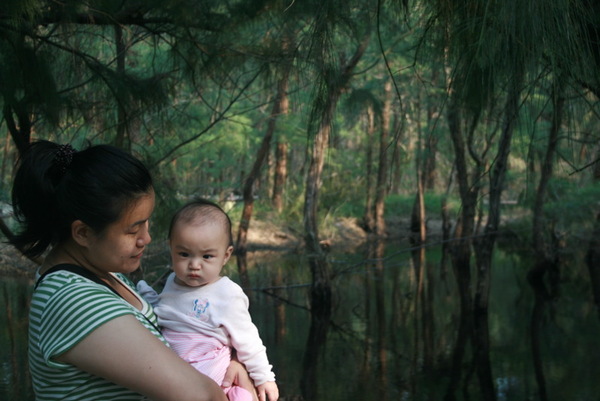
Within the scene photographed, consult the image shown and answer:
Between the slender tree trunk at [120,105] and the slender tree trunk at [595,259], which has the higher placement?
the slender tree trunk at [595,259]

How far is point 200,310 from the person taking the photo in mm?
1559

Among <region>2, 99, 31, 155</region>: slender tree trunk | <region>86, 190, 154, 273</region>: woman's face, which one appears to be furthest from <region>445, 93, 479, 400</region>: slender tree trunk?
<region>86, 190, 154, 273</region>: woman's face

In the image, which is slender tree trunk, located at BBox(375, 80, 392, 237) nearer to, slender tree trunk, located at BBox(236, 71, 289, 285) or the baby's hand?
slender tree trunk, located at BBox(236, 71, 289, 285)

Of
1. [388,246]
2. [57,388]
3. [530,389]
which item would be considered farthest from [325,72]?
[388,246]

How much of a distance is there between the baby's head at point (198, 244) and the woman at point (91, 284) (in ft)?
0.87

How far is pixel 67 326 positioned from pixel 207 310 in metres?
0.51

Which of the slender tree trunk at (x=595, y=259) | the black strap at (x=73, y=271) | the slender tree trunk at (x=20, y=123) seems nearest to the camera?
the black strap at (x=73, y=271)

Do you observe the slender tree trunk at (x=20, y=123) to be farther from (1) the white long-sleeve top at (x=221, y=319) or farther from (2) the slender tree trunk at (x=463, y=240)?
(2) the slender tree trunk at (x=463, y=240)

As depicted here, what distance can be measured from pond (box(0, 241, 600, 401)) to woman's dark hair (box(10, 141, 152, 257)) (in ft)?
14.3

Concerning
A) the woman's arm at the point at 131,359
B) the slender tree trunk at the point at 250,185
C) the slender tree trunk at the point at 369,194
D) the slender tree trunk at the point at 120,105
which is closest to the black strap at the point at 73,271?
the woman's arm at the point at 131,359

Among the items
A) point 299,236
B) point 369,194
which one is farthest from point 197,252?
point 369,194

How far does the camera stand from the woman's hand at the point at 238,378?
1.51 m

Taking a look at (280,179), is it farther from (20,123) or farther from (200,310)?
(200,310)

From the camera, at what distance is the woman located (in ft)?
3.47
